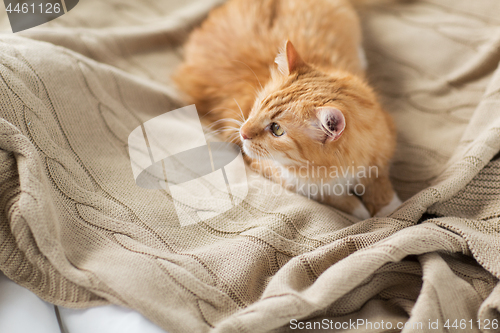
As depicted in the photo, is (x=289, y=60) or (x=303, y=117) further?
(x=289, y=60)

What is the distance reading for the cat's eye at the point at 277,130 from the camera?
1.05m

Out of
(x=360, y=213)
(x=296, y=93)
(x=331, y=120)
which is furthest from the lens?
(x=360, y=213)

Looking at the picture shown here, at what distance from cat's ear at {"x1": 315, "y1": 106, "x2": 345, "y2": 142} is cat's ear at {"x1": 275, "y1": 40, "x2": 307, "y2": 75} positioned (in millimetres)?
266

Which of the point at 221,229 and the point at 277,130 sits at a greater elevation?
the point at 277,130

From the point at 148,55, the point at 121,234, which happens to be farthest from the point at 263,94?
the point at 148,55

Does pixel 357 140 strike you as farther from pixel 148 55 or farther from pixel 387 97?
pixel 148 55

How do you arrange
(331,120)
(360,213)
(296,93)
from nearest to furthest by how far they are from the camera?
(331,120) < (296,93) < (360,213)

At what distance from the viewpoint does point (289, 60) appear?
1091mm

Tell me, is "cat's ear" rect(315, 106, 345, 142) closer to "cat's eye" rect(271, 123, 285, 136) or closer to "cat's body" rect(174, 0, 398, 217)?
"cat's body" rect(174, 0, 398, 217)

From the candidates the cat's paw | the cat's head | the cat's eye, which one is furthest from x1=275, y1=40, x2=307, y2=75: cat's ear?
the cat's paw

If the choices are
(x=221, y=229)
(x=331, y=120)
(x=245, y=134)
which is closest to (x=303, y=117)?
(x=331, y=120)

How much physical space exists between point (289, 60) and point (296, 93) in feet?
0.45

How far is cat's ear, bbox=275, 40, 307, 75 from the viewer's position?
107 cm

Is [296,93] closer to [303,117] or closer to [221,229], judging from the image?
[303,117]
